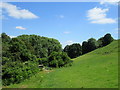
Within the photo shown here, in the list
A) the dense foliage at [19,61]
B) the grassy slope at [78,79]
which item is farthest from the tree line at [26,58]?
the grassy slope at [78,79]

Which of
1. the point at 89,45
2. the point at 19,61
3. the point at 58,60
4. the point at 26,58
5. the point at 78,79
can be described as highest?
the point at 89,45

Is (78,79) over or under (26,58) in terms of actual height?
under

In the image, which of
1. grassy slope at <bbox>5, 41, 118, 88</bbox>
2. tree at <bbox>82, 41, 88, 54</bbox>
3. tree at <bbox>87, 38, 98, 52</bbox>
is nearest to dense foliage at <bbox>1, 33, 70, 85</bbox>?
grassy slope at <bbox>5, 41, 118, 88</bbox>

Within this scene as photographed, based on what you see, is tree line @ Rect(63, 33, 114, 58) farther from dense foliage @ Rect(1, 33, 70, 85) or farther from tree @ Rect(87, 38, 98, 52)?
dense foliage @ Rect(1, 33, 70, 85)

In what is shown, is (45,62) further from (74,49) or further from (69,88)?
(74,49)

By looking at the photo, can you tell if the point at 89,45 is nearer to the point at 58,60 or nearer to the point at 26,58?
the point at 58,60

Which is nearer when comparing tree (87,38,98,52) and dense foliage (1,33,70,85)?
dense foliage (1,33,70,85)

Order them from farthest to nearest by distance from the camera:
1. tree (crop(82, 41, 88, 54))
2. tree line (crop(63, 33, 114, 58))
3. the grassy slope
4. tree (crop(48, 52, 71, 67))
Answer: tree (crop(82, 41, 88, 54)) < tree line (crop(63, 33, 114, 58)) < tree (crop(48, 52, 71, 67)) < the grassy slope

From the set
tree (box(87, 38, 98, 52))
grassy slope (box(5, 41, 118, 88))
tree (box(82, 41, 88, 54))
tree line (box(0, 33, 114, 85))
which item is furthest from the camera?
tree (box(82, 41, 88, 54))

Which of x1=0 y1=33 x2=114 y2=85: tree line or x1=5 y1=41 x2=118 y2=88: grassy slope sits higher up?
x1=0 y1=33 x2=114 y2=85: tree line

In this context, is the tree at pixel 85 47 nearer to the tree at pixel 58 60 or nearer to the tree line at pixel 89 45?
the tree line at pixel 89 45

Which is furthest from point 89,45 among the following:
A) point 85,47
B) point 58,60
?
point 58,60

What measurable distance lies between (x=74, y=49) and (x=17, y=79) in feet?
147

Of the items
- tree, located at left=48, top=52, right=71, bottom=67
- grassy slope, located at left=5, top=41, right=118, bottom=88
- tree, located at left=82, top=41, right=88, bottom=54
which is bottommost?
grassy slope, located at left=5, top=41, right=118, bottom=88
